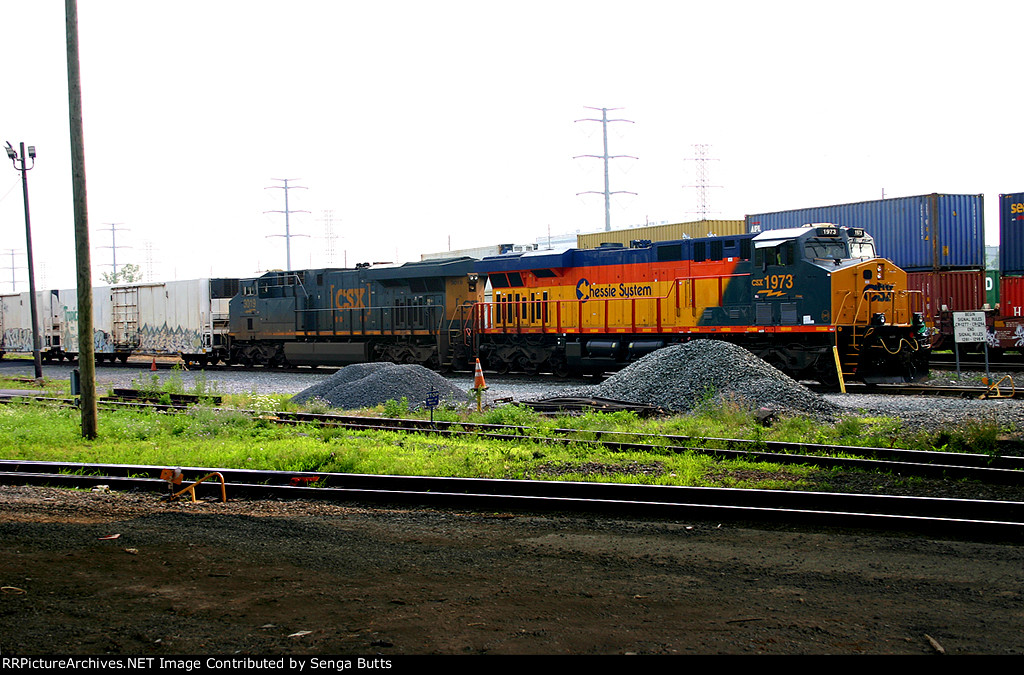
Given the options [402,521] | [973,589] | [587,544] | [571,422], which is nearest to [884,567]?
[973,589]

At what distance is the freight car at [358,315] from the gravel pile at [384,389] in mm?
6701

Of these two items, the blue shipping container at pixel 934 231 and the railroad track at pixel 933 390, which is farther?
the blue shipping container at pixel 934 231

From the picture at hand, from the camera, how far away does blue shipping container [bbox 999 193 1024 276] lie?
74.2 feet

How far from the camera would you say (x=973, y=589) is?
5.15 m

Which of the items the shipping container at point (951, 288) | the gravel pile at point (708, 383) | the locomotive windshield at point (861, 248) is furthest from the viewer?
the shipping container at point (951, 288)

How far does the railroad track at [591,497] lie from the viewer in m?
6.76

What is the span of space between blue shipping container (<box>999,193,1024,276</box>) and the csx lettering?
60.5 feet

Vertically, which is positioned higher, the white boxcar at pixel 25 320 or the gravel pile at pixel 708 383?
the white boxcar at pixel 25 320

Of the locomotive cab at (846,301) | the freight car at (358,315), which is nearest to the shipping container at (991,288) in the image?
the locomotive cab at (846,301)

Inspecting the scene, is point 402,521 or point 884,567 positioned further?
point 402,521

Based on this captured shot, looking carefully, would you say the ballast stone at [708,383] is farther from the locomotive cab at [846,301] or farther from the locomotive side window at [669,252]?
the locomotive side window at [669,252]

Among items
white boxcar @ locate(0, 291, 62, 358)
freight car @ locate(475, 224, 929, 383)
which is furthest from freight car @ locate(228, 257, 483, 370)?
white boxcar @ locate(0, 291, 62, 358)

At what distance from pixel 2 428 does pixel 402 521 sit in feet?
32.0
